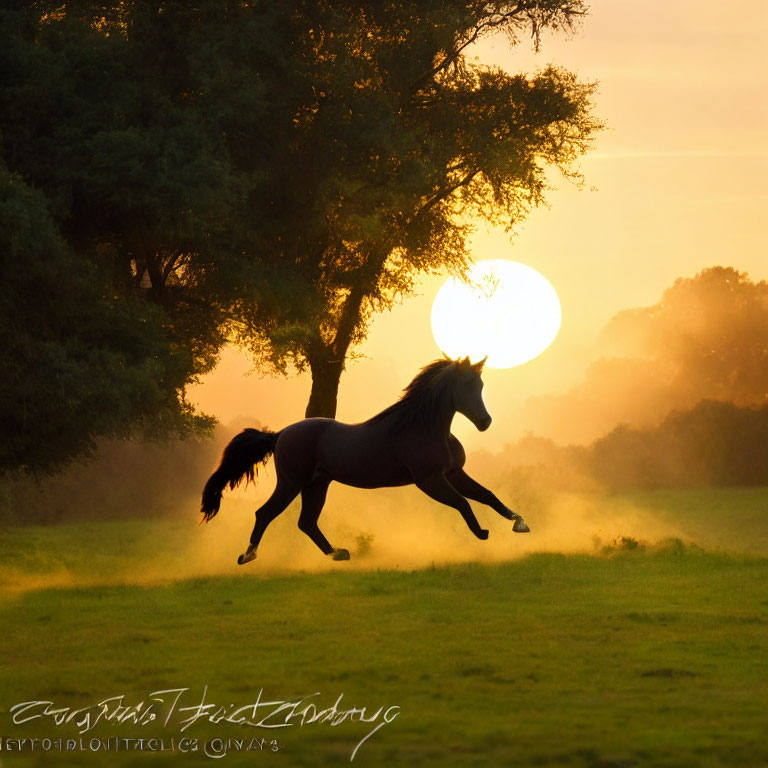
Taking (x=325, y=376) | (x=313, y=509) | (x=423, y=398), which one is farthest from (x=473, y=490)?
(x=325, y=376)

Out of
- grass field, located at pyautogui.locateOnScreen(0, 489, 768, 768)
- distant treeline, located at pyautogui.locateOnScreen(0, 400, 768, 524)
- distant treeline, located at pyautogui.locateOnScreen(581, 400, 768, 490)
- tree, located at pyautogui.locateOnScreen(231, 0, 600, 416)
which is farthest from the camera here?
distant treeline, located at pyautogui.locateOnScreen(0, 400, 768, 524)

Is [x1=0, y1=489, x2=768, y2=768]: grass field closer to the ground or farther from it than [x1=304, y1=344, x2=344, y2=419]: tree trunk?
closer to the ground

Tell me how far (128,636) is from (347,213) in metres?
12.2

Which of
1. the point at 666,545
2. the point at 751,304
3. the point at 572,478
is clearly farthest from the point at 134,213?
the point at 751,304

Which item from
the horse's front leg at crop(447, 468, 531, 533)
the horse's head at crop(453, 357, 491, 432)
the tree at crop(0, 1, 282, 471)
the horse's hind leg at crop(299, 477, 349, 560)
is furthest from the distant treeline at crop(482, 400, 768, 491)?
the horse's head at crop(453, 357, 491, 432)

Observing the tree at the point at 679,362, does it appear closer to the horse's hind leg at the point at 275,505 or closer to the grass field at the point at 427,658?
the grass field at the point at 427,658

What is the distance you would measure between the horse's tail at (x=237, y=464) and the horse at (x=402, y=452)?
2.01ft

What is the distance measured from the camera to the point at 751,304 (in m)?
65.3

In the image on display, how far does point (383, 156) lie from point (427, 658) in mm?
13906

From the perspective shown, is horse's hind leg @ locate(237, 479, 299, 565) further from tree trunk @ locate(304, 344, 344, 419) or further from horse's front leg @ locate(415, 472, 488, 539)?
tree trunk @ locate(304, 344, 344, 419)

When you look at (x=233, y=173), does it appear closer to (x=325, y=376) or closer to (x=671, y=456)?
(x=325, y=376)

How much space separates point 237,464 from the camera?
16.1 meters

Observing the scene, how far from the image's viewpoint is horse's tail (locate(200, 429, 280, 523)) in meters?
16.0

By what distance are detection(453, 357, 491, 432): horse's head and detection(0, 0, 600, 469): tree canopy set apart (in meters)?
8.92
